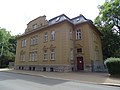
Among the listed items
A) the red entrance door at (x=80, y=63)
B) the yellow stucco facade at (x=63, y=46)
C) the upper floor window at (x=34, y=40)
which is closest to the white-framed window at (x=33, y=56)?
the yellow stucco facade at (x=63, y=46)

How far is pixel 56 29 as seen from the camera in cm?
2500

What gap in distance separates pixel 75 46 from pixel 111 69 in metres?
10.0

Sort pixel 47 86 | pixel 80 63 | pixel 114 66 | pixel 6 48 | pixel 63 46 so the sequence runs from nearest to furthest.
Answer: pixel 47 86 < pixel 114 66 < pixel 63 46 < pixel 80 63 < pixel 6 48

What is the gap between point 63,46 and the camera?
23.1 metres

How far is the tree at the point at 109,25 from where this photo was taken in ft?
98.2

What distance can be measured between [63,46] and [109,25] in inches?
569

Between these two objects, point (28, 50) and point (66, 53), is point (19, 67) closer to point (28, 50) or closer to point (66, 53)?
point (28, 50)

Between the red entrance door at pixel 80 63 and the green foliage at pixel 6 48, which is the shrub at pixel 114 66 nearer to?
the red entrance door at pixel 80 63

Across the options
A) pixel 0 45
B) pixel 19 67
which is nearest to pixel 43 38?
pixel 19 67

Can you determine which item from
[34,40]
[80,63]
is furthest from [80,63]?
[34,40]

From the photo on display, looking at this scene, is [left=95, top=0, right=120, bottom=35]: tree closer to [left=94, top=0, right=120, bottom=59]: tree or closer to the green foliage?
[left=94, top=0, right=120, bottom=59]: tree

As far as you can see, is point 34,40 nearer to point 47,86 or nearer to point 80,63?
point 80,63

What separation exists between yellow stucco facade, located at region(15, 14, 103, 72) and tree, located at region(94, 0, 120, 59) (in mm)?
6087

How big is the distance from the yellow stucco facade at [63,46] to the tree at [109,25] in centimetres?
609
